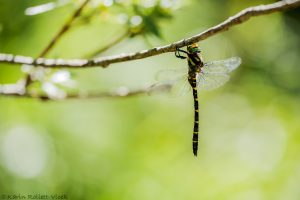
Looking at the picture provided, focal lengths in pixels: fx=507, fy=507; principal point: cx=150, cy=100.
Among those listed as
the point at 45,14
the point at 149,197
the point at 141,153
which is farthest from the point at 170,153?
the point at 45,14

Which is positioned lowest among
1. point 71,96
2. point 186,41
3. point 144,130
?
point 186,41

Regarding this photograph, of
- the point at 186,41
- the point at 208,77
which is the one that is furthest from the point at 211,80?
the point at 186,41

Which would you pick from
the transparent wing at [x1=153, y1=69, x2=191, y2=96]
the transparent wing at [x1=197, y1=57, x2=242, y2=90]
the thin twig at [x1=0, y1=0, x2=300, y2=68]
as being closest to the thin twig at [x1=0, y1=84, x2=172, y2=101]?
the transparent wing at [x1=153, y1=69, x2=191, y2=96]

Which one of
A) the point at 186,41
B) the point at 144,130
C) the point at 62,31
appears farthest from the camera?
the point at 144,130

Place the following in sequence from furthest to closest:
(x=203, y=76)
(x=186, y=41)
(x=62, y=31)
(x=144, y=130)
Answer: (x=144, y=130) < (x=203, y=76) < (x=62, y=31) < (x=186, y=41)

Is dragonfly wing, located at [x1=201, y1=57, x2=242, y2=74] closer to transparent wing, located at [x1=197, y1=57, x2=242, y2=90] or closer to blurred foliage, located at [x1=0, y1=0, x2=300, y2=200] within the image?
transparent wing, located at [x1=197, y1=57, x2=242, y2=90]

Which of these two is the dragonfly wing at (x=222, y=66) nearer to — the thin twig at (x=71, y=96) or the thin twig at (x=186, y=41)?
the thin twig at (x=71, y=96)

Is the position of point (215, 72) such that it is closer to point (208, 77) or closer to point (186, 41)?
point (208, 77)
